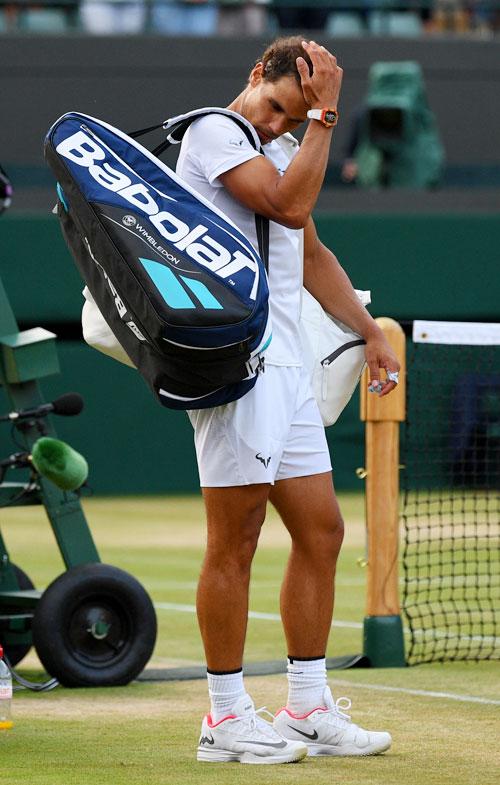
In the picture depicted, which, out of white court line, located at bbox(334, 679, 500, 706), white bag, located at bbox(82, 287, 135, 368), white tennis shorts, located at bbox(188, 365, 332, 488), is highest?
white bag, located at bbox(82, 287, 135, 368)

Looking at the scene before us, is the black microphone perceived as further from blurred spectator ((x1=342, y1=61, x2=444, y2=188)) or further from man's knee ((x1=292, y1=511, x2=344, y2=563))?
blurred spectator ((x1=342, y1=61, x2=444, y2=188))

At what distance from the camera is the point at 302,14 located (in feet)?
65.6

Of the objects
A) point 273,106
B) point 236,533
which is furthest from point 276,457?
point 273,106

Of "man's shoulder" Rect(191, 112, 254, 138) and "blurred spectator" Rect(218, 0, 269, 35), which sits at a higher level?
"blurred spectator" Rect(218, 0, 269, 35)

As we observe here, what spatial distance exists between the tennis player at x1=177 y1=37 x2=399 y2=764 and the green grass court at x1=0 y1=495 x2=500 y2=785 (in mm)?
126

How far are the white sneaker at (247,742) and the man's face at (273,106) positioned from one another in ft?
5.09

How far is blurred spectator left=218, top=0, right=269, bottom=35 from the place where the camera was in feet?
64.6

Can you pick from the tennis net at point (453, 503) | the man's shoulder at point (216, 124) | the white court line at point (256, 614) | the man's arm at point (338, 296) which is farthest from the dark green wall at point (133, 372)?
the man's shoulder at point (216, 124)

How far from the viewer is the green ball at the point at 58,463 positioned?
227 inches

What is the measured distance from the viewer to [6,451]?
1644cm

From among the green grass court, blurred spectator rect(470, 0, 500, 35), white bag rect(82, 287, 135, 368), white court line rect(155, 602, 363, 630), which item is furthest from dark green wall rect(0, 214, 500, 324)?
white bag rect(82, 287, 135, 368)

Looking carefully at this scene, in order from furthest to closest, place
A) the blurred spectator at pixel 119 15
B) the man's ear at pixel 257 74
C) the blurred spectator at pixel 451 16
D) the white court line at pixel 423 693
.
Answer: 1. the blurred spectator at pixel 451 16
2. the blurred spectator at pixel 119 15
3. the white court line at pixel 423 693
4. the man's ear at pixel 257 74

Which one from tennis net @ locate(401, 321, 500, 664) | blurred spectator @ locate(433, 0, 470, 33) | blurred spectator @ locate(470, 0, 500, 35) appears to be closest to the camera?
tennis net @ locate(401, 321, 500, 664)

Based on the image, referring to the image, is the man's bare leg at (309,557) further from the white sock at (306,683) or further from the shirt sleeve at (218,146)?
the shirt sleeve at (218,146)
